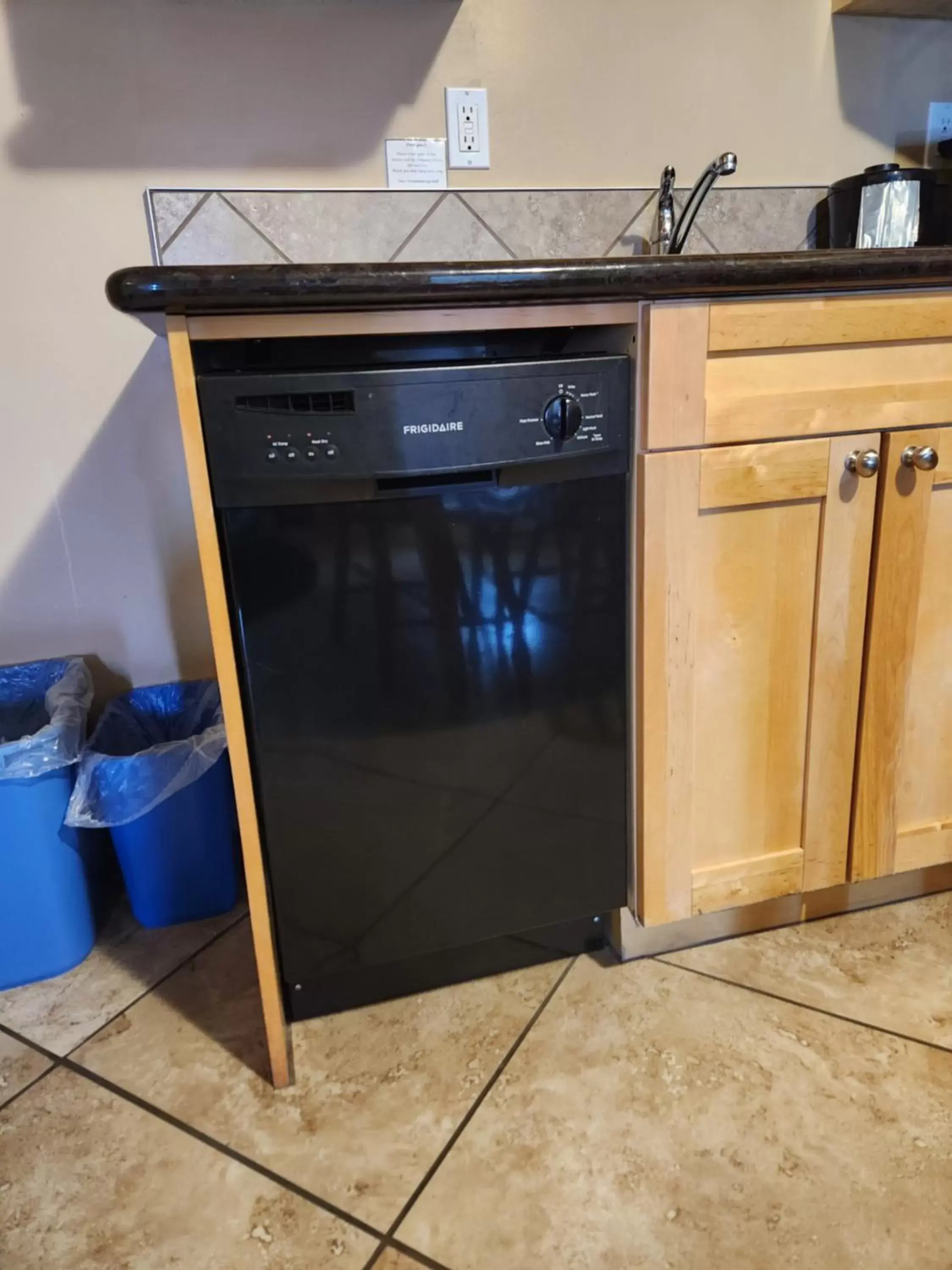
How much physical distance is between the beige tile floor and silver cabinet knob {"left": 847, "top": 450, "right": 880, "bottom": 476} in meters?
0.70

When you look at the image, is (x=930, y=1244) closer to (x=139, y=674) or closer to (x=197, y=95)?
(x=139, y=674)

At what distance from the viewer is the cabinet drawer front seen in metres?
0.94

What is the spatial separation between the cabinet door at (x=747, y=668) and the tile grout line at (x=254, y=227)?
31.2 inches

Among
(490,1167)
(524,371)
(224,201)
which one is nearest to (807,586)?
(524,371)

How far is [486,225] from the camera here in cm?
146

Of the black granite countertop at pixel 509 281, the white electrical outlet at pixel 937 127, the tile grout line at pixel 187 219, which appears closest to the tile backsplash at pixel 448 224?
the tile grout line at pixel 187 219

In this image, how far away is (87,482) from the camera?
1428 millimetres

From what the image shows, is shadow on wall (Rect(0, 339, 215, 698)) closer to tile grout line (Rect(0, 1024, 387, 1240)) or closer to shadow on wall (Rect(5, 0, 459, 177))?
shadow on wall (Rect(5, 0, 459, 177))

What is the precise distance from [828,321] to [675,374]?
0.21 meters

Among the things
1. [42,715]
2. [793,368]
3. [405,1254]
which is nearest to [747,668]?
[793,368]

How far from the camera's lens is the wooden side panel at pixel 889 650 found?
1.04 meters

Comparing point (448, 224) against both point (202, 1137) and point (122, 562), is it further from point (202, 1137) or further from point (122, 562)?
point (202, 1137)

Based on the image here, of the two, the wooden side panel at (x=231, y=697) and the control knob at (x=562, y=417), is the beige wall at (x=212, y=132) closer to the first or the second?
the wooden side panel at (x=231, y=697)

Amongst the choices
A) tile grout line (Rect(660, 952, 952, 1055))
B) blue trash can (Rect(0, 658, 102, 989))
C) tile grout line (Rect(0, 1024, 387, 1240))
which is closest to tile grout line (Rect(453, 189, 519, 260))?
blue trash can (Rect(0, 658, 102, 989))
